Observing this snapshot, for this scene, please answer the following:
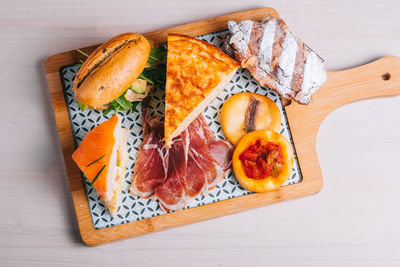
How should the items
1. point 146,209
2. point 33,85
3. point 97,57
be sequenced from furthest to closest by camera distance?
1. point 33,85
2. point 146,209
3. point 97,57

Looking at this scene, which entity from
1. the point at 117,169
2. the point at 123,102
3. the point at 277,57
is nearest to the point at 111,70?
the point at 123,102

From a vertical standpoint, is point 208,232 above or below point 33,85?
below

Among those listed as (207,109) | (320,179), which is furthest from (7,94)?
(320,179)

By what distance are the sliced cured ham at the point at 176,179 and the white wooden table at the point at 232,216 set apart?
0.33 metres

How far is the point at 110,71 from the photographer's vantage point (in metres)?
2.42

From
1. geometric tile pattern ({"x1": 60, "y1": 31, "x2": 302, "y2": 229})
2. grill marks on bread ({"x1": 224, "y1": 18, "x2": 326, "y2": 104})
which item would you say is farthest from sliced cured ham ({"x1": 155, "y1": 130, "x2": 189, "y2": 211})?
grill marks on bread ({"x1": 224, "y1": 18, "x2": 326, "y2": 104})

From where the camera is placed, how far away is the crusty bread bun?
2424 millimetres

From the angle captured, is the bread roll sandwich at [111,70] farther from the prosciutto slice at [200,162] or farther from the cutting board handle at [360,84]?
the cutting board handle at [360,84]

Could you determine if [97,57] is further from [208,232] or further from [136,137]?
[208,232]

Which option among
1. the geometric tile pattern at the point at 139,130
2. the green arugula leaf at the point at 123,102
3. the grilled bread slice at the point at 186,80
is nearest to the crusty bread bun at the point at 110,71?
the green arugula leaf at the point at 123,102

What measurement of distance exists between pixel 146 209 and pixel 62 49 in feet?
5.64

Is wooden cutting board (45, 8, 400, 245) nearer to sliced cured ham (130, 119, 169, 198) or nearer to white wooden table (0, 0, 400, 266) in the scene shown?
white wooden table (0, 0, 400, 266)

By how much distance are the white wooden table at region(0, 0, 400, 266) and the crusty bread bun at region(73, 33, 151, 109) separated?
2.15 ft

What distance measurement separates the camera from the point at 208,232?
2928mm
